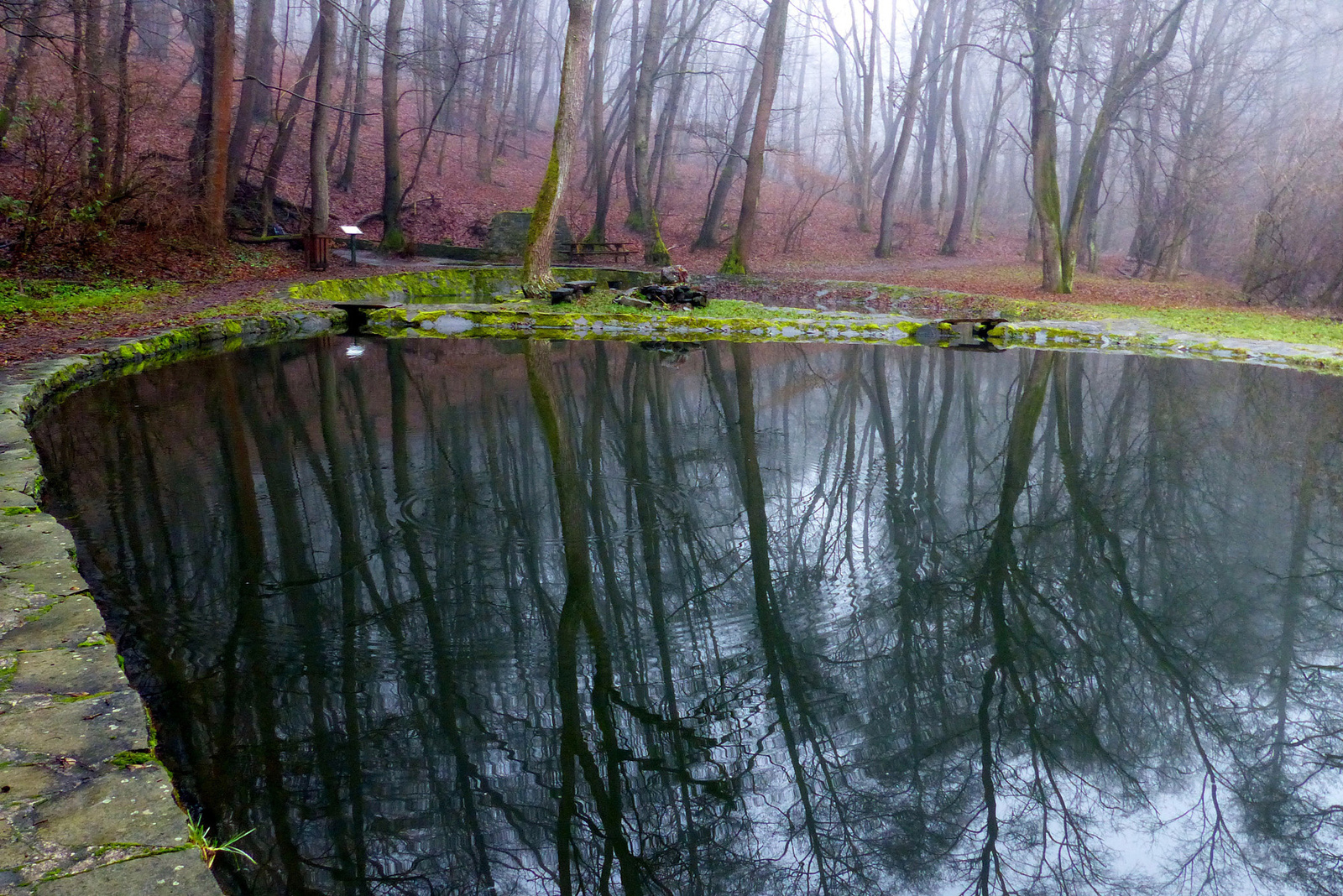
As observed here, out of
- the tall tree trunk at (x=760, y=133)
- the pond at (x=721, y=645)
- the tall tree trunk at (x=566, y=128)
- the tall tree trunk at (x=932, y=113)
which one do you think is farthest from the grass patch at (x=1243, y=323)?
the tall tree trunk at (x=932, y=113)

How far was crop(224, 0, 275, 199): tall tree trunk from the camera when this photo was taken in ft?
58.9

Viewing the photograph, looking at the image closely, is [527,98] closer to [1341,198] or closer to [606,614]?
[1341,198]

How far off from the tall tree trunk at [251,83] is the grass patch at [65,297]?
3.98 metres

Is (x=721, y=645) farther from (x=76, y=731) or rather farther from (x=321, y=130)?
(x=321, y=130)

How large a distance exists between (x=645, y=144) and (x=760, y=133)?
Result: 352cm

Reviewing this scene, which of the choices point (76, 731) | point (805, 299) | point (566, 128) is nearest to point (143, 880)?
point (76, 731)

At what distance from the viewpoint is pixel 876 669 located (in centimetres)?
374

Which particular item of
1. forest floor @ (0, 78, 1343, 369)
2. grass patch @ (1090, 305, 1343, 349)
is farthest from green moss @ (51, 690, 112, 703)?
grass patch @ (1090, 305, 1343, 349)

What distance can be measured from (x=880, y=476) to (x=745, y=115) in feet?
66.8

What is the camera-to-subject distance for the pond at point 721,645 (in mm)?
2723

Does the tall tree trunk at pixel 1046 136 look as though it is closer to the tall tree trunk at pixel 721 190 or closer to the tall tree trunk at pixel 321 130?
the tall tree trunk at pixel 721 190

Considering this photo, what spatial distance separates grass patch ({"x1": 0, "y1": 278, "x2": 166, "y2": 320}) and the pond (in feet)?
14.4

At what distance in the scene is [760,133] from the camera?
19.1 m

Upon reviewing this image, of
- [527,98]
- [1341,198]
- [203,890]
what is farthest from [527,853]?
[527,98]
